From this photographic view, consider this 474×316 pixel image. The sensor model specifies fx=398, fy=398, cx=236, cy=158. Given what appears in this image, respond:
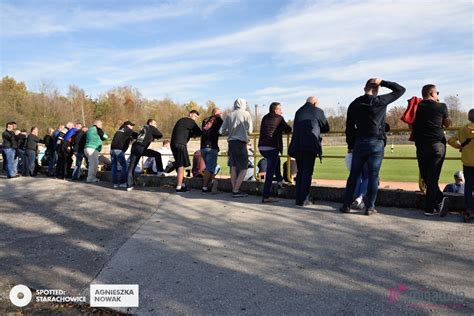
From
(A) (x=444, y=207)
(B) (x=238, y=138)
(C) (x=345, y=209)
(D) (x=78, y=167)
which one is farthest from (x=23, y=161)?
(A) (x=444, y=207)

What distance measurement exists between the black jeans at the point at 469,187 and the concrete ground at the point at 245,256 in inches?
10.1

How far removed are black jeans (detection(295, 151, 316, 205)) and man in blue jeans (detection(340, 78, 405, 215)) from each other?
0.76 m

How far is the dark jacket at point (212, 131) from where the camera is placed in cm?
776

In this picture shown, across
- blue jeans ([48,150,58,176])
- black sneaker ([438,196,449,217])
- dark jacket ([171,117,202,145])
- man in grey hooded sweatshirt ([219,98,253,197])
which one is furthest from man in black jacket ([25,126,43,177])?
black sneaker ([438,196,449,217])

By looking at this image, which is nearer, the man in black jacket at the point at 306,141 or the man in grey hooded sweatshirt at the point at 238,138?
the man in black jacket at the point at 306,141

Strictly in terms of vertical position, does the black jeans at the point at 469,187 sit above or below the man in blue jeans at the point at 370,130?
below

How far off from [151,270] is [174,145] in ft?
14.3

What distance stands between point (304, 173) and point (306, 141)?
20.0 inches

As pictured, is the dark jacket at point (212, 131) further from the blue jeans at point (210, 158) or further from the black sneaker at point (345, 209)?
the black sneaker at point (345, 209)

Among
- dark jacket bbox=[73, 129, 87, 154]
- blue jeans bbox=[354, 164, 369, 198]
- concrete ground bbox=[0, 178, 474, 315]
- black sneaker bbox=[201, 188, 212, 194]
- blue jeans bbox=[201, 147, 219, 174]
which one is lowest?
concrete ground bbox=[0, 178, 474, 315]

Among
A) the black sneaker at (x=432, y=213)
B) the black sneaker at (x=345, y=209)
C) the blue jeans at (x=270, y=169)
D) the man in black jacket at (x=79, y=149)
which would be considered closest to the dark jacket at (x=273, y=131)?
the blue jeans at (x=270, y=169)

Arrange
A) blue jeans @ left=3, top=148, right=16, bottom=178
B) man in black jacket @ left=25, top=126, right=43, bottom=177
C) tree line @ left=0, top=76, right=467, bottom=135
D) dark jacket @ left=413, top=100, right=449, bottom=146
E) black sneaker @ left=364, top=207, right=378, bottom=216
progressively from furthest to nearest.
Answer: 1. tree line @ left=0, top=76, right=467, bottom=135
2. man in black jacket @ left=25, top=126, right=43, bottom=177
3. blue jeans @ left=3, top=148, right=16, bottom=178
4. black sneaker @ left=364, top=207, right=378, bottom=216
5. dark jacket @ left=413, top=100, right=449, bottom=146

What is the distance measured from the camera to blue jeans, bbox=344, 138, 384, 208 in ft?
18.0

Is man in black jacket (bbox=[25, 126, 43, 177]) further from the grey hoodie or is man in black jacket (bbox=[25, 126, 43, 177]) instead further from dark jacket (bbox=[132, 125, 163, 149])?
the grey hoodie
